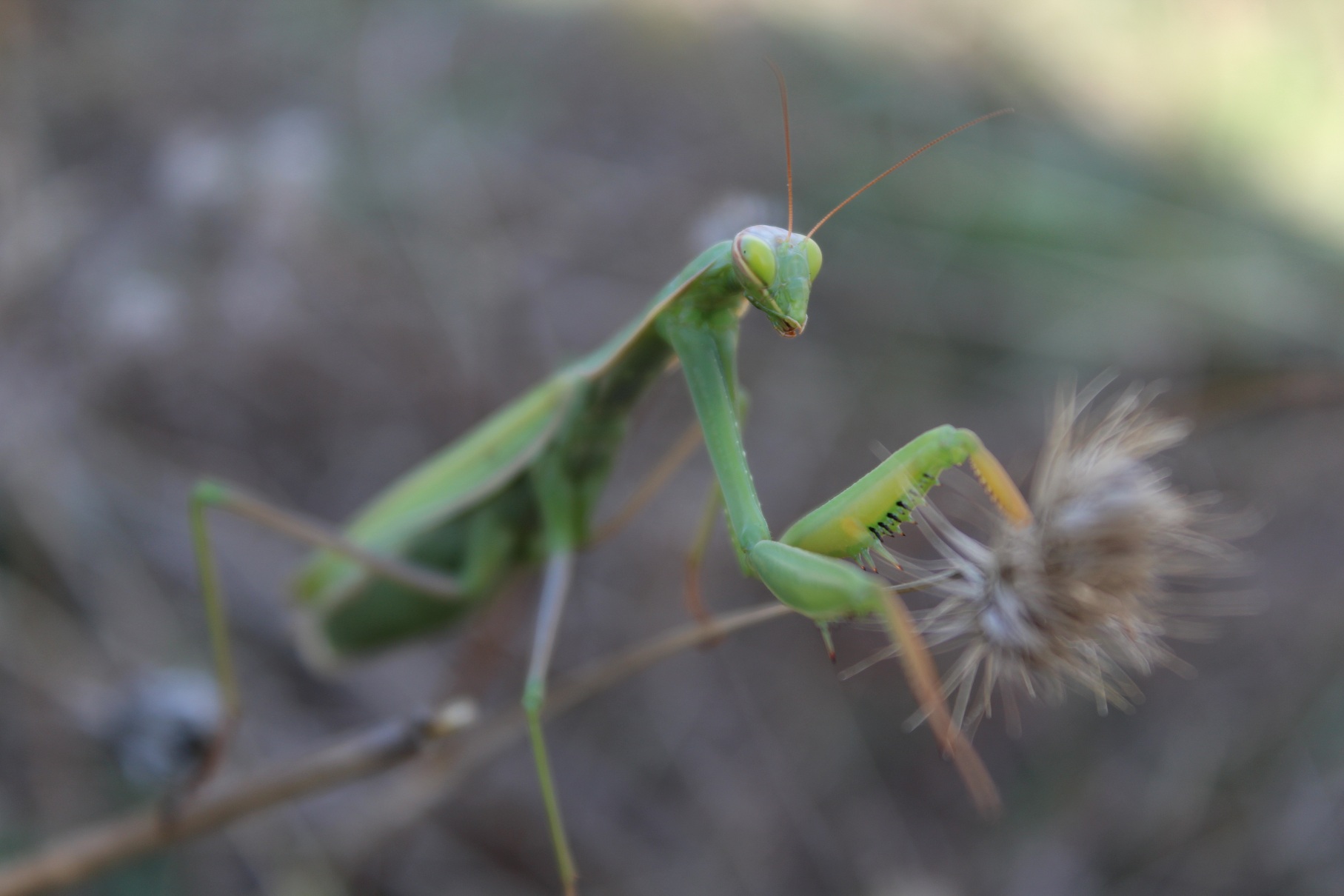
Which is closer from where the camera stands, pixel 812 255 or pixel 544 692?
pixel 812 255

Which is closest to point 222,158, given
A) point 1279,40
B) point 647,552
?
point 647,552

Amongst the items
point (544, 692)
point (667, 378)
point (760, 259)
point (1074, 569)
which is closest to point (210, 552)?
point (544, 692)

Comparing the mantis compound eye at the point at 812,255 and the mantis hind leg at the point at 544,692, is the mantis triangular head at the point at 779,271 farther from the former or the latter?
the mantis hind leg at the point at 544,692

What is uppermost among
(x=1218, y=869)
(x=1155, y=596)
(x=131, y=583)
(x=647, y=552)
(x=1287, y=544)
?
(x=131, y=583)

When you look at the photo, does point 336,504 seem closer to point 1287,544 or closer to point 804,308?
point 804,308

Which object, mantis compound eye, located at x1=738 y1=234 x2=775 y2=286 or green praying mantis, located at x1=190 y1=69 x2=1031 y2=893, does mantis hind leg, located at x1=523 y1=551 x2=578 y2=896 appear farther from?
mantis compound eye, located at x1=738 y1=234 x2=775 y2=286

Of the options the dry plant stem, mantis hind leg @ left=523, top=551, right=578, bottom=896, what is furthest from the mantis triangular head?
mantis hind leg @ left=523, top=551, right=578, bottom=896

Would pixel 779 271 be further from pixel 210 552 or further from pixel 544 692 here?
pixel 210 552
